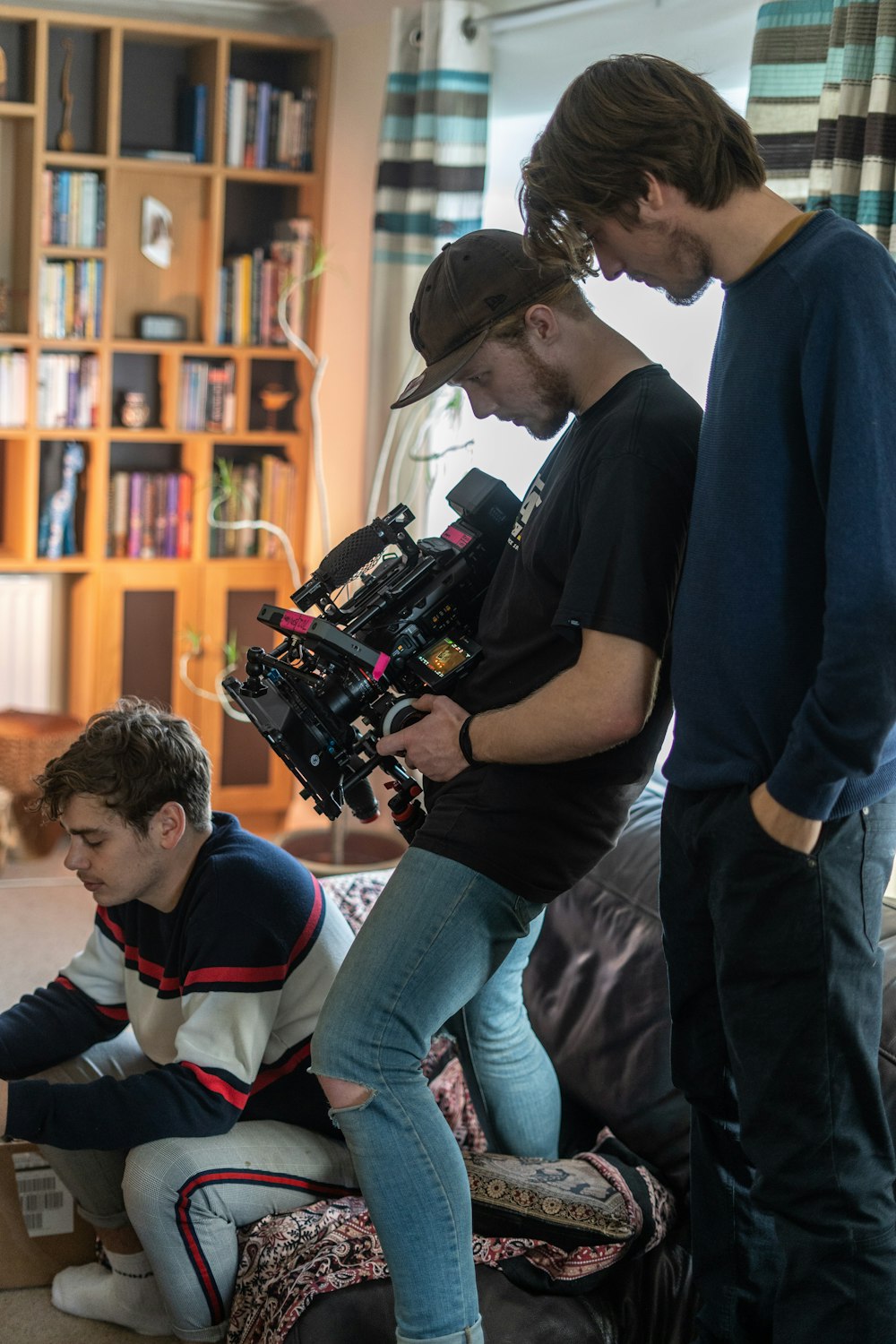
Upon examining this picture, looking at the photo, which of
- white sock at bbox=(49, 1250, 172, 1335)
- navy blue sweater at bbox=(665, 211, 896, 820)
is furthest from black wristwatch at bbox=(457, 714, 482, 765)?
white sock at bbox=(49, 1250, 172, 1335)

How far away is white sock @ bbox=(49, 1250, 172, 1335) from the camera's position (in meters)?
1.83

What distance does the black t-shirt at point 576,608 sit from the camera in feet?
4.55

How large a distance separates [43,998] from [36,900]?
67.2 inches

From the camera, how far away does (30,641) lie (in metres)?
4.21

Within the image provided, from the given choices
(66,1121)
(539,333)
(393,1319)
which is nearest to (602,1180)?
(393,1319)

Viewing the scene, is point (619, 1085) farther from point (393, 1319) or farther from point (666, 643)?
point (666, 643)

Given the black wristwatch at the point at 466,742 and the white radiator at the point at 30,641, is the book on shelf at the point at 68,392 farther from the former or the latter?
the black wristwatch at the point at 466,742

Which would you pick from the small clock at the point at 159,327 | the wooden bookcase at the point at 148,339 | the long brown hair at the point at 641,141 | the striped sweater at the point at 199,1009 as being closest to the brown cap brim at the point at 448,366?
the long brown hair at the point at 641,141

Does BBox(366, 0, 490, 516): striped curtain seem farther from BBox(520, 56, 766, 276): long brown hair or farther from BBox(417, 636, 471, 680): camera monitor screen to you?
BBox(520, 56, 766, 276): long brown hair

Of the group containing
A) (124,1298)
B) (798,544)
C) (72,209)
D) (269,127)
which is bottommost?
(124,1298)

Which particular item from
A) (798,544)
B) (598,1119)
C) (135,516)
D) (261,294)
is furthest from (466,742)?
(261,294)

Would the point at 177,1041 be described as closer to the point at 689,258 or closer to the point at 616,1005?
the point at 616,1005

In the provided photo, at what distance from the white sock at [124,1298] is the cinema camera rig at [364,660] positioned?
2.31 ft

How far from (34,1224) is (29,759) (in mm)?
2051
